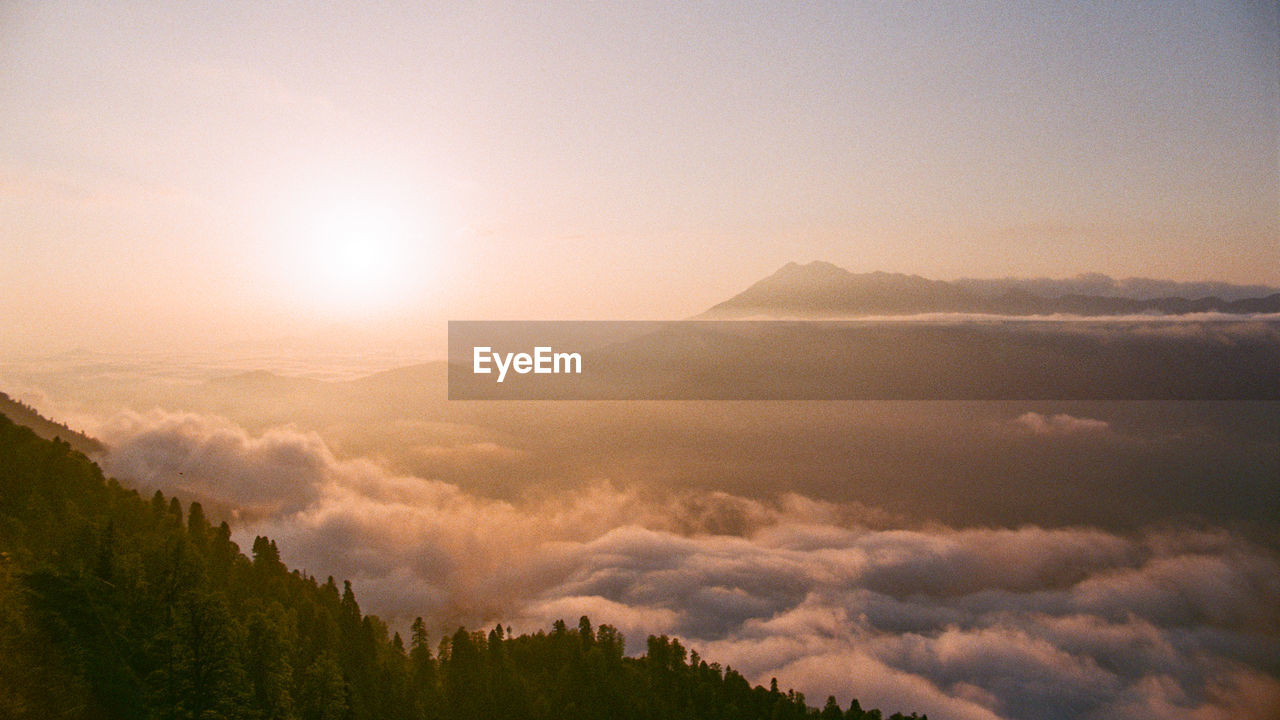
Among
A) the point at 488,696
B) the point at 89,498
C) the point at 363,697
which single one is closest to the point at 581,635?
the point at 488,696

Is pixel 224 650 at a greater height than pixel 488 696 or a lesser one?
greater

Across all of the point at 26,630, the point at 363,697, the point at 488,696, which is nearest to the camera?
the point at 26,630

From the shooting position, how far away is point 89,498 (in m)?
91.2

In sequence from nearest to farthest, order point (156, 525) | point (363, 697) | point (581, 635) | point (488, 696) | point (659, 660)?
point (363, 697) → point (156, 525) → point (488, 696) → point (581, 635) → point (659, 660)

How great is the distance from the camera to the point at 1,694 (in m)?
57.5

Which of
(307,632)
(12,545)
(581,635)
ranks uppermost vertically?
(12,545)

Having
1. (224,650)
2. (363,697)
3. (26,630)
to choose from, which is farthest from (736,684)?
(26,630)

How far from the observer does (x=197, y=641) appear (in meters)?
65.1

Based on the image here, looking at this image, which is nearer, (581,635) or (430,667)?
(430,667)

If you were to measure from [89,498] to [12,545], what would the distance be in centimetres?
1627

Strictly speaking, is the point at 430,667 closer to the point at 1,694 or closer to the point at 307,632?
the point at 307,632

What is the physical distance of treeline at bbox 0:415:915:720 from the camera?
63.4 m

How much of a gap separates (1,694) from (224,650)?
15.4 metres

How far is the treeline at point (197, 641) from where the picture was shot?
63.4 m
